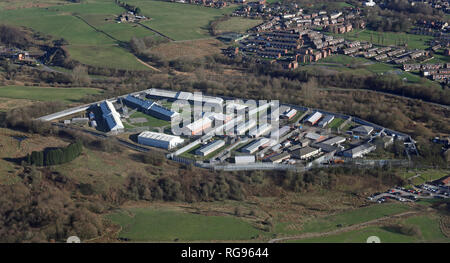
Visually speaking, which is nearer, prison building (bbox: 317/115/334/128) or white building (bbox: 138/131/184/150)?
white building (bbox: 138/131/184/150)

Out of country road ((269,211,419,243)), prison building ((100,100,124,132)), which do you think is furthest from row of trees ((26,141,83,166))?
country road ((269,211,419,243))

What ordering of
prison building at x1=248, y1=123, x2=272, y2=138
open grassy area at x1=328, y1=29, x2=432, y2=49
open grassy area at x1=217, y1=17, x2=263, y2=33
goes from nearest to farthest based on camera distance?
→ prison building at x1=248, y1=123, x2=272, y2=138, open grassy area at x1=328, y1=29, x2=432, y2=49, open grassy area at x1=217, y1=17, x2=263, y2=33

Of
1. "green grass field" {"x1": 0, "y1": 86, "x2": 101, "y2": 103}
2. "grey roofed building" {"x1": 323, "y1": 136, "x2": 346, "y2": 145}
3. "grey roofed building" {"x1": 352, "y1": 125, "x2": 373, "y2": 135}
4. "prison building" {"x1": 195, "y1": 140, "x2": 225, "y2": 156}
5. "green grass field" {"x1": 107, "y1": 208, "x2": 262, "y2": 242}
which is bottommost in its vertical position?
"green grass field" {"x1": 107, "y1": 208, "x2": 262, "y2": 242}

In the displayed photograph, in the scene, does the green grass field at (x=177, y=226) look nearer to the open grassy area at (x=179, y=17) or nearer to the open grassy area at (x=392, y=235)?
the open grassy area at (x=392, y=235)

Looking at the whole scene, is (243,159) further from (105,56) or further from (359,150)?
(105,56)

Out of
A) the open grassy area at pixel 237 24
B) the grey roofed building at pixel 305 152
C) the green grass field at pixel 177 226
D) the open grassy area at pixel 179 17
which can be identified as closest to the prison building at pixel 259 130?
the grey roofed building at pixel 305 152

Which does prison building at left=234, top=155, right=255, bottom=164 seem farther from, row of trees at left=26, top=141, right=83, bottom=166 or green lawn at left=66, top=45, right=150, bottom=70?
green lawn at left=66, top=45, right=150, bottom=70
